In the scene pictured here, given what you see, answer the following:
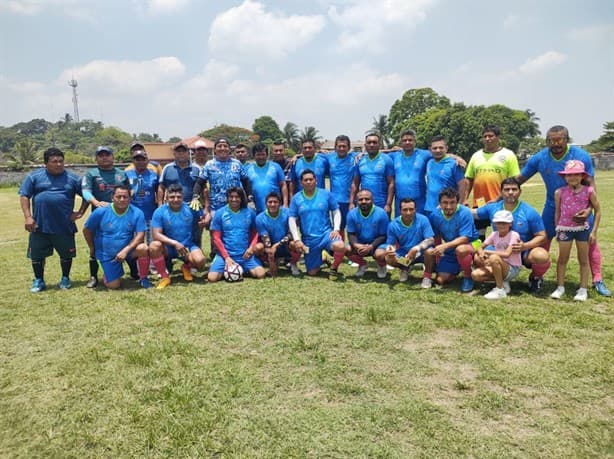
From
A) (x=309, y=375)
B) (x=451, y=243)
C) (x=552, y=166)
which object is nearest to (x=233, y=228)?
(x=451, y=243)

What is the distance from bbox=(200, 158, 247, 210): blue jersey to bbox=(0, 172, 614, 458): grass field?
1949 millimetres

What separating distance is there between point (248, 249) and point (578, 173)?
435cm

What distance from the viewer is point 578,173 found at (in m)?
4.84

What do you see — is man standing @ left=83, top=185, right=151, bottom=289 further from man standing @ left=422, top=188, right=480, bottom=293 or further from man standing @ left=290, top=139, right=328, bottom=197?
man standing @ left=422, top=188, right=480, bottom=293

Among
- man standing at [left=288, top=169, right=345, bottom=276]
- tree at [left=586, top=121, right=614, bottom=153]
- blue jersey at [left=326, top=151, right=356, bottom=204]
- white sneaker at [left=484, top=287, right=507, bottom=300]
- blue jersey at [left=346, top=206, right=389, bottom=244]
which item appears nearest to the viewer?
white sneaker at [left=484, top=287, right=507, bottom=300]

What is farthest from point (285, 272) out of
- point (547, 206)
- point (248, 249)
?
point (547, 206)

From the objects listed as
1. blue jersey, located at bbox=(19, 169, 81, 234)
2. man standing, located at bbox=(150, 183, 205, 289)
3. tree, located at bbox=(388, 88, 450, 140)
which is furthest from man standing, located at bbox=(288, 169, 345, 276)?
tree, located at bbox=(388, 88, 450, 140)

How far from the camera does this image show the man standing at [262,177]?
6.88m

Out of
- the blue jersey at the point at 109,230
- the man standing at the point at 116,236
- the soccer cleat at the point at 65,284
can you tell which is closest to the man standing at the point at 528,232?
the man standing at the point at 116,236

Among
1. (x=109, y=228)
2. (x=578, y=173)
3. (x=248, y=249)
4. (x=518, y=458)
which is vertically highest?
(x=578, y=173)

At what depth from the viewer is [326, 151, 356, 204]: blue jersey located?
7074mm

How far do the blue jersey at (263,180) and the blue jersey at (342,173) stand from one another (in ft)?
3.01

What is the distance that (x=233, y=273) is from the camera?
619 cm

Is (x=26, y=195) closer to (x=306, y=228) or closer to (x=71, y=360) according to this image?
(x=71, y=360)
